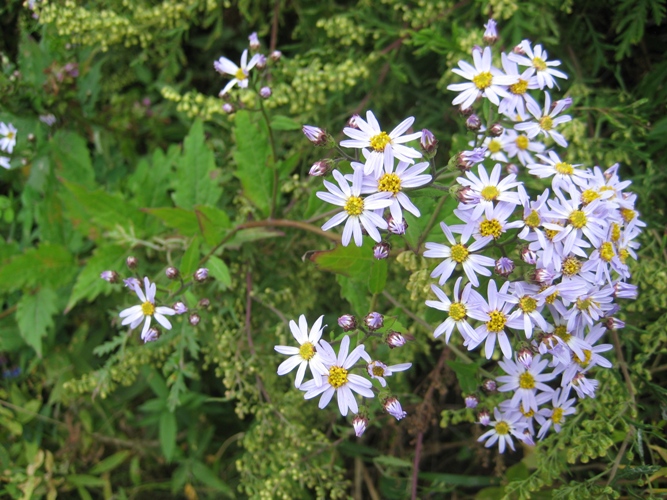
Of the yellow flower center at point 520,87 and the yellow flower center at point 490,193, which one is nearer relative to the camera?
the yellow flower center at point 490,193

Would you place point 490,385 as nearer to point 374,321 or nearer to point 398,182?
point 374,321

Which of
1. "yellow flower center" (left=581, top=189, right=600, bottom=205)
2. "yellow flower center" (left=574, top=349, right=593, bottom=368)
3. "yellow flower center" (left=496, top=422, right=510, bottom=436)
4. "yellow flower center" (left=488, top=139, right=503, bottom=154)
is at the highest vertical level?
"yellow flower center" (left=581, top=189, right=600, bottom=205)

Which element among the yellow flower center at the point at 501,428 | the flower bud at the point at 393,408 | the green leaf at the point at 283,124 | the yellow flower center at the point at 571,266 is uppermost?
the green leaf at the point at 283,124

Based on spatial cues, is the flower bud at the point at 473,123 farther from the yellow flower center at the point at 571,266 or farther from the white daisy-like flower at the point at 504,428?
the white daisy-like flower at the point at 504,428

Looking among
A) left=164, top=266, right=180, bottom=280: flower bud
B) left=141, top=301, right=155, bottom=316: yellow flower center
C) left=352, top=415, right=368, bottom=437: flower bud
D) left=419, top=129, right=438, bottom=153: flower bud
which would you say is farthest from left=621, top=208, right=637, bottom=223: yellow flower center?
left=141, top=301, right=155, bottom=316: yellow flower center

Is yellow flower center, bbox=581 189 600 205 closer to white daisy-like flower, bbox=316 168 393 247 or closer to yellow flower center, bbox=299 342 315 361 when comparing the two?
white daisy-like flower, bbox=316 168 393 247

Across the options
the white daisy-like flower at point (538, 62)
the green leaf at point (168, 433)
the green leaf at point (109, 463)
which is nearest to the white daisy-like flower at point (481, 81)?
the white daisy-like flower at point (538, 62)

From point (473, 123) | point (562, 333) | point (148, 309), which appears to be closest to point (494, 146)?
point (473, 123)

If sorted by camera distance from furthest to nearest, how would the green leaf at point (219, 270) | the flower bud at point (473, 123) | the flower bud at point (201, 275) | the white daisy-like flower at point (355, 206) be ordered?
the green leaf at point (219, 270) < the flower bud at point (201, 275) < the flower bud at point (473, 123) < the white daisy-like flower at point (355, 206)
